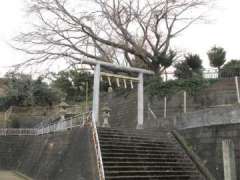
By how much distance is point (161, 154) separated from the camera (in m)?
12.3

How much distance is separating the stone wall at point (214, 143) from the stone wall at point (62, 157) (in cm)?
420

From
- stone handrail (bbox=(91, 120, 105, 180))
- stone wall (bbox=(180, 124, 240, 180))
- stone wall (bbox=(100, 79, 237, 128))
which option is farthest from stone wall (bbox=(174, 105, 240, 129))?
stone handrail (bbox=(91, 120, 105, 180))

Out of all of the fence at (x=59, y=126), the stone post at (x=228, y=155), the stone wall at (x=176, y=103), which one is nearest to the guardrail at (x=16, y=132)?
the fence at (x=59, y=126)

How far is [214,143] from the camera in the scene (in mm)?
11664

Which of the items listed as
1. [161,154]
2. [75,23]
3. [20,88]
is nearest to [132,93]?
[75,23]

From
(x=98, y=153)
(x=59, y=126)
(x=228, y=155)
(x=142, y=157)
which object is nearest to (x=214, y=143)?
(x=228, y=155)

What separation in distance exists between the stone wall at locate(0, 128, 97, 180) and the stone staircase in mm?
586

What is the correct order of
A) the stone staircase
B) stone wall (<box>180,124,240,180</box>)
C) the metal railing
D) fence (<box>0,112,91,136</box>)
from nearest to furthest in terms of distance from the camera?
the stone staircase
stone wall (<box>180,124,240,180</box>)
the metal railing
fence (<box>0,112,91,136</box>)

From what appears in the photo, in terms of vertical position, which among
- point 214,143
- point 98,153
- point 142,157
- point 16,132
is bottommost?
point 142,157

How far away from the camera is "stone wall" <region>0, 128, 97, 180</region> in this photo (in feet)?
36.4

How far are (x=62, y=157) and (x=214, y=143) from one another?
20.8ft

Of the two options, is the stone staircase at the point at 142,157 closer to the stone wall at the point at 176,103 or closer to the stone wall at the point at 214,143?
the stone wall at the point at 214,143

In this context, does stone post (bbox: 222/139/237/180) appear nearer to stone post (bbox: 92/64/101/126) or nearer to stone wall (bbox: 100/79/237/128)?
stone wall (bbox: 100/79/237/128)

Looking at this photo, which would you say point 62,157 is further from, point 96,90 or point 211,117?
point 211,117
